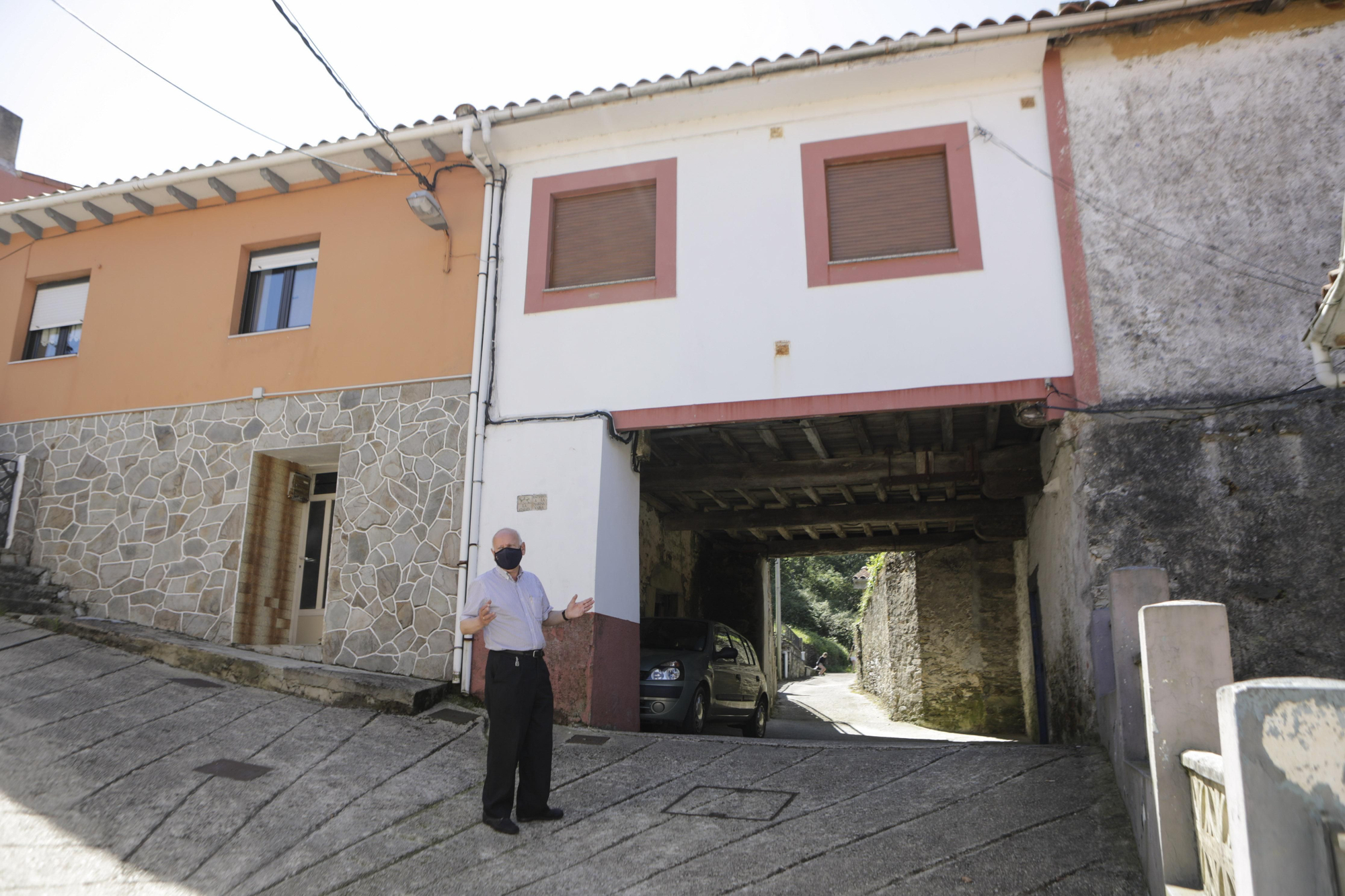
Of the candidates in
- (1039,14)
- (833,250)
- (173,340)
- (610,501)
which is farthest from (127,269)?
(1039,14)

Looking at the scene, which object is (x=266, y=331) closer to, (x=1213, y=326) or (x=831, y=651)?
(x=1213, y=326)

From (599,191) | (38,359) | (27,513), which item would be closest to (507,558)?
(599,191)

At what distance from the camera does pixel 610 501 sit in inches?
348

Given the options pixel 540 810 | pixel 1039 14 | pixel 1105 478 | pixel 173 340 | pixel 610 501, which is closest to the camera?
pixel 540 810

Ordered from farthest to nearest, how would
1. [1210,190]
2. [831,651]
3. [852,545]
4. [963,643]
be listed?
1. [831,651]
2. [963,643]
3. [852,545]
4. [1210,190]

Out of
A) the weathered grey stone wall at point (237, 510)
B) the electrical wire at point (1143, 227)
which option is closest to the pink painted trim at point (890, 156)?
the electrical wire at point (1143, 227)

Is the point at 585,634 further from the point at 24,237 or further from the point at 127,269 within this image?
the point at 24,237

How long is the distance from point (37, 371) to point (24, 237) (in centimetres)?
195

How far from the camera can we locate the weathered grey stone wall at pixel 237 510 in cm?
918

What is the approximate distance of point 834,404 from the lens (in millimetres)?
8391

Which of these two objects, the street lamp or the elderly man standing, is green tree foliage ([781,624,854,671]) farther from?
the elderly man standing

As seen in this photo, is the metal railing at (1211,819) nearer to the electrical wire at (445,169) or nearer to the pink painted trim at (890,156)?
the pink painted trim at (890,156)

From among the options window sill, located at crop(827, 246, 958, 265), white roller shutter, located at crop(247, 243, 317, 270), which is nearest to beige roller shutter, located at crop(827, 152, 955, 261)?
window sill, located at crop(827, 246, 958, 265)

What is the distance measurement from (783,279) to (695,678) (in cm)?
410
